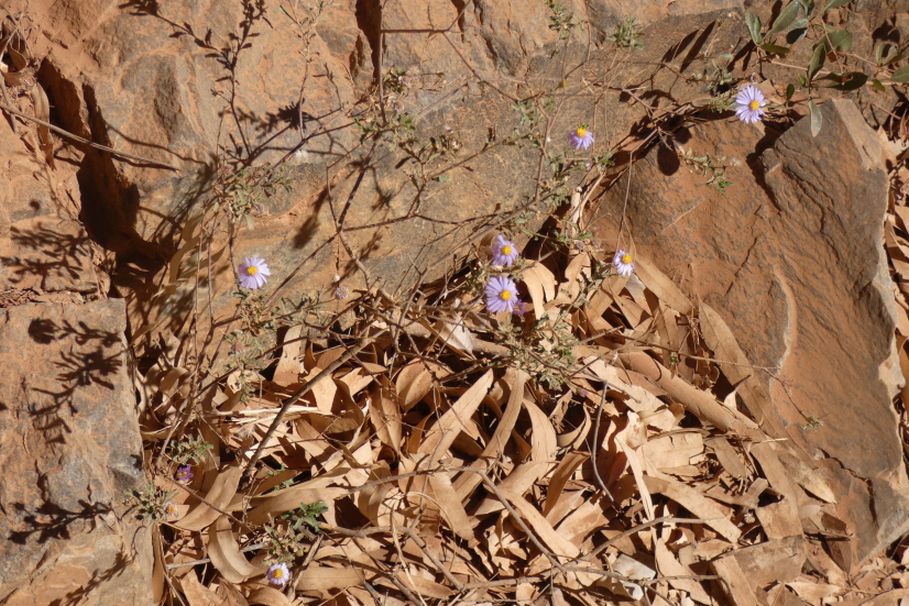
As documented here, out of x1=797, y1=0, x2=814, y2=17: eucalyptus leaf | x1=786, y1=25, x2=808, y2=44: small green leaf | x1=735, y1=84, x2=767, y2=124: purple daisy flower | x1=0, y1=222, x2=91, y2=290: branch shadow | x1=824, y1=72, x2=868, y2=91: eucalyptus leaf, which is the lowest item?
x1=0, y1=222, x2=91, y2=290: branch shadow

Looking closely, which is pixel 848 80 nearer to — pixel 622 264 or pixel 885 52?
pixel 885 52

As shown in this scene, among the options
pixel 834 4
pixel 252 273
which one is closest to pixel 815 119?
pixel 834 4

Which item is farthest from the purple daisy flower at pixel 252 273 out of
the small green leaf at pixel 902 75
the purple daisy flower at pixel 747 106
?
the small green leaf at pixel 902 75

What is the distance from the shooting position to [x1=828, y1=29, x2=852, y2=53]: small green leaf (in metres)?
3.10

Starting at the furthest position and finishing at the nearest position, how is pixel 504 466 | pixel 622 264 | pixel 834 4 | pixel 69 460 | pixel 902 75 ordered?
pixel 902 75 → pixel 834 4 → pixel 622 264 → pixel 504 466 → pixel 69 460

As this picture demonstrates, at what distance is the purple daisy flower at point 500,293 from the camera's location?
2506 mm

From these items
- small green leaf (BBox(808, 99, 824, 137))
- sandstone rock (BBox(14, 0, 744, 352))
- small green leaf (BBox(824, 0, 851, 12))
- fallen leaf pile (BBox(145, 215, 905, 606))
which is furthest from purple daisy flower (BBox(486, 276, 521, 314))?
small green leaf (BBox(824, 0, 851, 12))

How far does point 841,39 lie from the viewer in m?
3.11

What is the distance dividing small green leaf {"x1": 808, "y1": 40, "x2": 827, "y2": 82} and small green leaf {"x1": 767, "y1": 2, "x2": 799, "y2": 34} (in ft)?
0.44

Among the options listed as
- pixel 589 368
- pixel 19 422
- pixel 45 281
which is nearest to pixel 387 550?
pixel 589 368

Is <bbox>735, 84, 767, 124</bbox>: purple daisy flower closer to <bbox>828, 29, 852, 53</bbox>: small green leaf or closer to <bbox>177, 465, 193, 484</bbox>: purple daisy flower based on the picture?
<bbox>828, 29, 852, 53</bbox>: small green leaf

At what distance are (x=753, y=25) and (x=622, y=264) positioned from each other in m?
0.99

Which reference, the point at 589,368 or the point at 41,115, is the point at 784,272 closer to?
the point at 589,368

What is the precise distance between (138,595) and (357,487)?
623 mm
